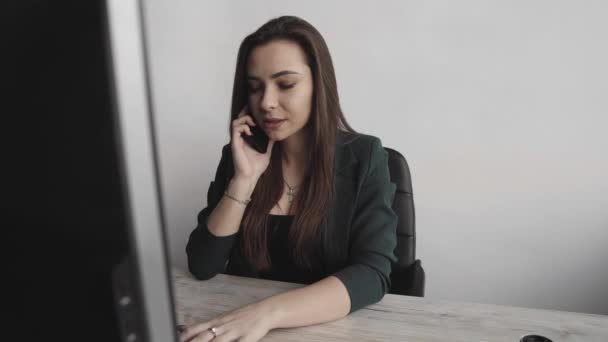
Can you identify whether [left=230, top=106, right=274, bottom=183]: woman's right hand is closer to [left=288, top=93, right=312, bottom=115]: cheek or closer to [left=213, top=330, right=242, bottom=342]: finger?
[left=288, top=93, right=312, bottom=115]: cheek

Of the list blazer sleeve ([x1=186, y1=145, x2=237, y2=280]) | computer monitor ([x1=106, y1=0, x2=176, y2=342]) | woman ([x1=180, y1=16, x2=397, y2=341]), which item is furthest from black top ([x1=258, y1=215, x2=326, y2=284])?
computer monitor ([x1=106, y1=0, x2=176, y2=342])

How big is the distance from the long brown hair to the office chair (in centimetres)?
20

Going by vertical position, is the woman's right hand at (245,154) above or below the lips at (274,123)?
below

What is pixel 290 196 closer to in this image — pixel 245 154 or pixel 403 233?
pixel 245 154

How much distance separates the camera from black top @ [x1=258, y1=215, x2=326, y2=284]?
140cm

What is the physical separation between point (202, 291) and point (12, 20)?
0.92m

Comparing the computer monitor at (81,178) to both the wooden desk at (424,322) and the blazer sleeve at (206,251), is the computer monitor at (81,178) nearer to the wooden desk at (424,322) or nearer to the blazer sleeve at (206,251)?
the wooden desk at (424,322)

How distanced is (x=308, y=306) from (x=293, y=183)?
1.94 ft

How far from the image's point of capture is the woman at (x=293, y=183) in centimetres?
128

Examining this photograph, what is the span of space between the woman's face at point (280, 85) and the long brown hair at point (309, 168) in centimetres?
3

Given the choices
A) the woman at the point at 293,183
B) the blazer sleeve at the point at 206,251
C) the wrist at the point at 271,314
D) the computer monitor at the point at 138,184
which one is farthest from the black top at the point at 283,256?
the computer monitor at the point at 138,184

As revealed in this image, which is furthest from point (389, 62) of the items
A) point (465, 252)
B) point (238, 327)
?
point (238, 327)

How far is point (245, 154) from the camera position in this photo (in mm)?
1413

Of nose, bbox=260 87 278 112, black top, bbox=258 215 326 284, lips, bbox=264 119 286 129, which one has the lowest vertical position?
black top, bbox=258 215 326 284
